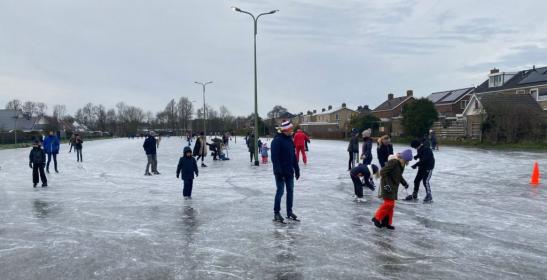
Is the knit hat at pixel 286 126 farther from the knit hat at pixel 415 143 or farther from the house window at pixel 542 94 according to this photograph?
the house window at pixel 542 94

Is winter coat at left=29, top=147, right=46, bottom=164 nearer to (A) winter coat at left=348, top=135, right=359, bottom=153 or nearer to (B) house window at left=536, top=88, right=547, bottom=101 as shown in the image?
(A) winter coat at left=348, top=135, right=359, bottom=153

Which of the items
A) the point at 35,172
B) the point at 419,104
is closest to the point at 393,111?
the point at 419,104

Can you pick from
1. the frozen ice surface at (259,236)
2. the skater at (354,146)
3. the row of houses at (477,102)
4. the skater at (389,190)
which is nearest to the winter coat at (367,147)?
the frozen ice surface at (259,236)

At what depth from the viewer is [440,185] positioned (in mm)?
12953

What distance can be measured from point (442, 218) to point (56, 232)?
22.5 ft

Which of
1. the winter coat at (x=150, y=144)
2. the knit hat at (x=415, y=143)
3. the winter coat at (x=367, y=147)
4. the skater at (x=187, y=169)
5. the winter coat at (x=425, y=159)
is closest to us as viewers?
the knit hat at (x=415, y=143)

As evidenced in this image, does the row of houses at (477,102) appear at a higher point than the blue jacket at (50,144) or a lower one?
→ higher

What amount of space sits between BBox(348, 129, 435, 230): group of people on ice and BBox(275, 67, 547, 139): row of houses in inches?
1202

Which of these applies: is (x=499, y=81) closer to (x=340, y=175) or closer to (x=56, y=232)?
(x=340, y=175)

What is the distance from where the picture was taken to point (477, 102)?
5084 centimetres

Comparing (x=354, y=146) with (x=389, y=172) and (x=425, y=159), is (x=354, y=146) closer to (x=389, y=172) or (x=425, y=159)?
(x=425, y=159)

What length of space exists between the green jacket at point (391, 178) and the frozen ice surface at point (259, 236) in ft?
2.04

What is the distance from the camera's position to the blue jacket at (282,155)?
735cm

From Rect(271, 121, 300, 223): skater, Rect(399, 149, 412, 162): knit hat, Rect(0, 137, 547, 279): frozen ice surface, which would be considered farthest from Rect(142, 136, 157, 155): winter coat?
Rect(399, 149, 412, 162): knit hat
